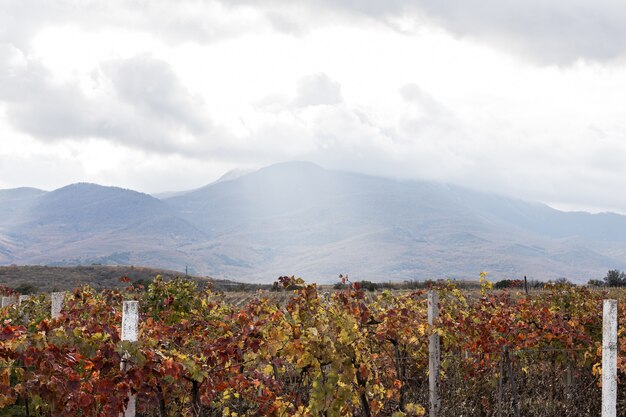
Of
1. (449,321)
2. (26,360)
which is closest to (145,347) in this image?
(26,360)

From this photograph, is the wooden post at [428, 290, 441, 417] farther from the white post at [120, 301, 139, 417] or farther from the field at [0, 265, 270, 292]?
the field at [0, 265, 270, 292]

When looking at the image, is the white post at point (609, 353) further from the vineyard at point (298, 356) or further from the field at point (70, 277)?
the field at point (70, 277)

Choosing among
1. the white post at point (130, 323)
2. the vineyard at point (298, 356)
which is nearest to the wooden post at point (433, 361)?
the vineyard at point (298, 356)

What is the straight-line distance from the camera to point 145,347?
19.6ft

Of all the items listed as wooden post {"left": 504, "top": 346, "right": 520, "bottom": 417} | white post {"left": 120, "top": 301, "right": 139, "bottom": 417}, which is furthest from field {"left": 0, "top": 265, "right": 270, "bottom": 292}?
white post {"left": 120, "top": 301, "right": 139, "bottom": 417}

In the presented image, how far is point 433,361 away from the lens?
9398 mm

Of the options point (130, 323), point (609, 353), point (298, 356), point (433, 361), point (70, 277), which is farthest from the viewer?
point (70, 277)

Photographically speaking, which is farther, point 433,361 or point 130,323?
point 433,361

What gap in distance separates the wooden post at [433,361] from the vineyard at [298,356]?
4.4 inches

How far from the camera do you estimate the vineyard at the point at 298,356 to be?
576 centimetres

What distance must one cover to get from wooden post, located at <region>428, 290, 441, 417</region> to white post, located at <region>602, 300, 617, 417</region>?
2135 mm

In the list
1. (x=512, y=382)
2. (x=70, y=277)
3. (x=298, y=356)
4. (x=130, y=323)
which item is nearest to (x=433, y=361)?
(x=512, y=382)

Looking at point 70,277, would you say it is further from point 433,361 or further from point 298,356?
point 298,356

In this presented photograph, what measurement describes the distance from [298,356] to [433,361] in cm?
324
